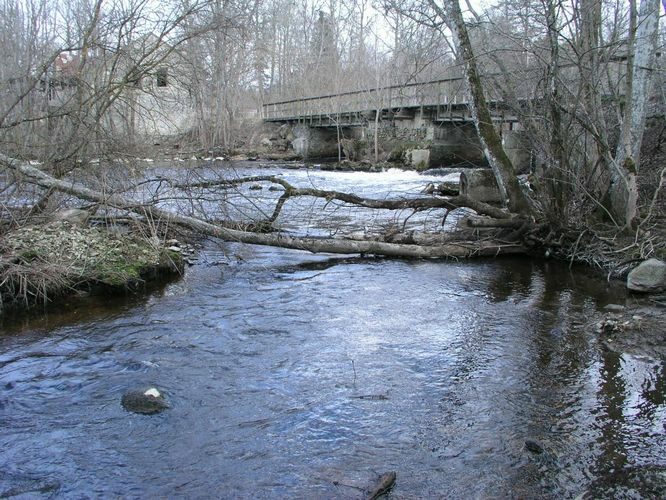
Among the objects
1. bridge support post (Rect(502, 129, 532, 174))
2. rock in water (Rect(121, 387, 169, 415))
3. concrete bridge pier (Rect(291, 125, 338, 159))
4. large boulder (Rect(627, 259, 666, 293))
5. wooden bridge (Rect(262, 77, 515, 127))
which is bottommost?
rock in water (Rect(121, 387, 169, 415))

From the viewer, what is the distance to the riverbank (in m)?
7.18

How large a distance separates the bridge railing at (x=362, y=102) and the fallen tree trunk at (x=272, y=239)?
15.7m

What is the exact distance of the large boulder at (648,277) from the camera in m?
7.72

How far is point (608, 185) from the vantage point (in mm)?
9828

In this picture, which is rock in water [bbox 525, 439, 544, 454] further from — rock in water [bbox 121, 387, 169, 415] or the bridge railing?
the bridge railing

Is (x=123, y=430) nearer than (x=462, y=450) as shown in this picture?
No

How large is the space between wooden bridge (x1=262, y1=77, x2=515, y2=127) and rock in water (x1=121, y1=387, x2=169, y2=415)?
1694 cm

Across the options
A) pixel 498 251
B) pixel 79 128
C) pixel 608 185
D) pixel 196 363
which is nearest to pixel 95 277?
pixel 196 363

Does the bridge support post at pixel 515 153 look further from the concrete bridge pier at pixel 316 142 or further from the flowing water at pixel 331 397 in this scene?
the concrete bridge pier at pixel 316 142

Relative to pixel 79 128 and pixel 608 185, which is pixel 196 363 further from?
pixel 608 185

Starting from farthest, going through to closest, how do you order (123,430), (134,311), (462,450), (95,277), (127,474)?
1. (95,277)
2. (134,311)
3. (123,430)
4. (462,450)
5. (127,474)

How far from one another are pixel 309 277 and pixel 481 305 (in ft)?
8.83

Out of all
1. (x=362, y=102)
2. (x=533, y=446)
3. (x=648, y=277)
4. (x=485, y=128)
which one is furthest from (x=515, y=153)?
(x=533, y=446)

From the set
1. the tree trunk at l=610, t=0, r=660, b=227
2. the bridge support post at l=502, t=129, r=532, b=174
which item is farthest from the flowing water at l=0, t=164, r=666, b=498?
the bridge support post at l=502, t=129, r=532, b=174
